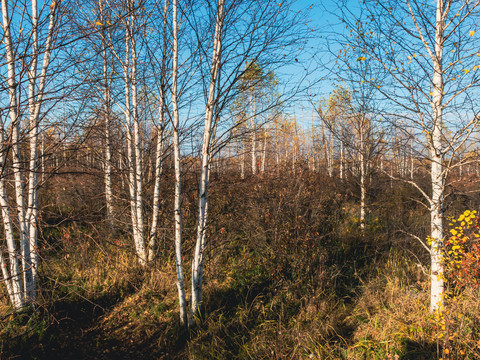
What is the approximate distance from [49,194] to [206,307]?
21.9ft

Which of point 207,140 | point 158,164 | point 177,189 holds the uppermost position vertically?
point 207,140

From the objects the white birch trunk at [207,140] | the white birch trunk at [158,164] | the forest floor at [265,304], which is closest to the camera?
the forest floor at [265,304]

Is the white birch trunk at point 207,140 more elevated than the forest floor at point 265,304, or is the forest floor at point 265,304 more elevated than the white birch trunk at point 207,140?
the white birch trunk at point 207,140

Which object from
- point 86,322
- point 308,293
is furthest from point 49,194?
point 308,293

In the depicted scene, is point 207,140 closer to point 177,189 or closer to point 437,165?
point 177,189

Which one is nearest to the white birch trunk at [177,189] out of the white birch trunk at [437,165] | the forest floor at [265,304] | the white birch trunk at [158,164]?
the white birch trunk at [158,164]

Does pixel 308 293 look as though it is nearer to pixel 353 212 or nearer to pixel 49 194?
pixel 353 212

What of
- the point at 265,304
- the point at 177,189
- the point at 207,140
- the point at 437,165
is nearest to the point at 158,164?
the point at 177,189

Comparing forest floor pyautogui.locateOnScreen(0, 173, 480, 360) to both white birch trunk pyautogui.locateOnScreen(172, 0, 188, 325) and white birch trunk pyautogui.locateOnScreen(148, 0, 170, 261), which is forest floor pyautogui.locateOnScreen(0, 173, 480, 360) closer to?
white birch trunk pyautogui.locateOnScreen(148, 0, 170, 261)

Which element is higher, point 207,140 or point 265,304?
point 207,140

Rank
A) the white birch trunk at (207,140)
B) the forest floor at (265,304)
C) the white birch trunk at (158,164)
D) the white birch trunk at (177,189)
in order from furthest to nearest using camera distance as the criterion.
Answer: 1. the white birch trunk at (158,164)
2. the white birch trunk at (177,189)
3. the white birch trunk at (207,140)
4. the forest floor at (265,304)

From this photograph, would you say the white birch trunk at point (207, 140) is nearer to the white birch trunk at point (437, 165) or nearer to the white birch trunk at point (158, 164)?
the white birch trunk at point (158, 164)

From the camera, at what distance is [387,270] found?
5.04 m

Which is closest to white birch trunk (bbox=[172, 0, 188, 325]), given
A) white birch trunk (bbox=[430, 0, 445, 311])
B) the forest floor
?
the forest floor
